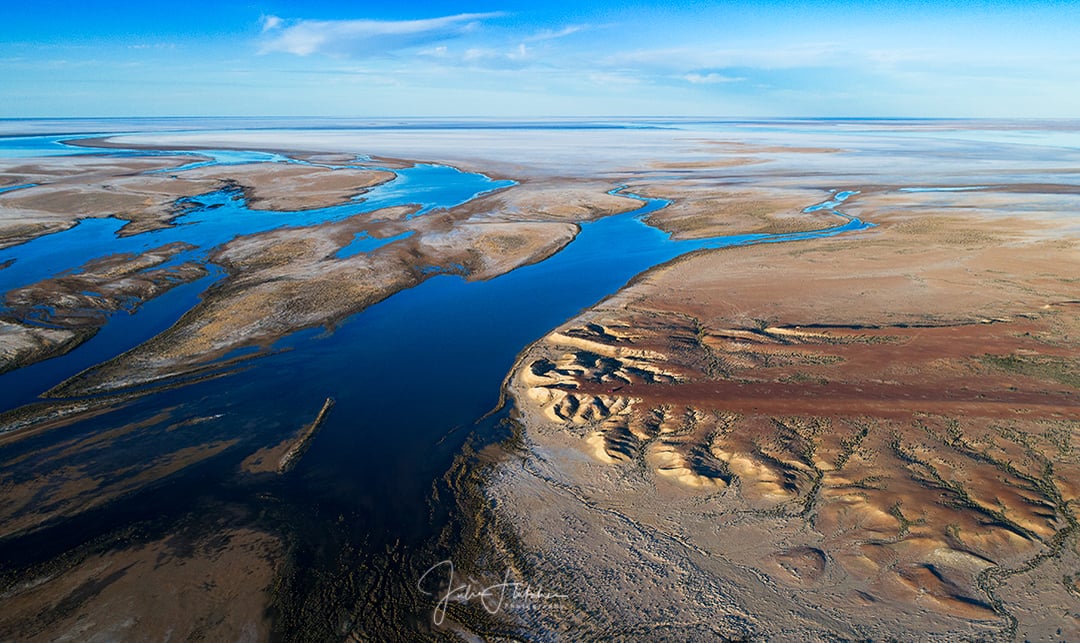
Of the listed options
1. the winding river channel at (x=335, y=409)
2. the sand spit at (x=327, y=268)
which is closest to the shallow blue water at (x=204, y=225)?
the winding river channel at (x=335, y=409)

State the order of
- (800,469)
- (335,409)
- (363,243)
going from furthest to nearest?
(363,243) → (335,409) → (800,469)

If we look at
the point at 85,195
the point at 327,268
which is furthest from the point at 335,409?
the point at 85,195

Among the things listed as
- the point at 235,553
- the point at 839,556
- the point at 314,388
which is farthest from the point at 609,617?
the point at 314,388

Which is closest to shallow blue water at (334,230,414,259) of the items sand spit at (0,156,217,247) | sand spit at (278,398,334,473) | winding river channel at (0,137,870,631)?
winding river channel at (0,137,870,631)

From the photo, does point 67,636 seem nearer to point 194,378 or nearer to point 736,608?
point 194,378

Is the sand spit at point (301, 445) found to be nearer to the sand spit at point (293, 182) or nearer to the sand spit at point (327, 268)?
the sand spit at point (327, 268)
